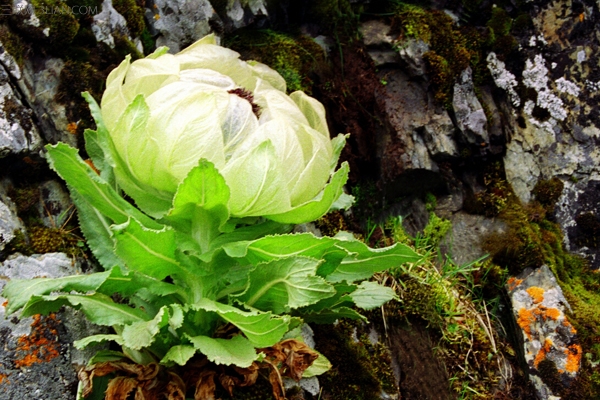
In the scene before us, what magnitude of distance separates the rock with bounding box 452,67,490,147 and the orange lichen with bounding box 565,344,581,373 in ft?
3.95

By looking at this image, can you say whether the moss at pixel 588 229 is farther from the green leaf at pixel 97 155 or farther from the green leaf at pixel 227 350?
the green leaf at pixel 97 155

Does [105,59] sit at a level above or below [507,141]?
above

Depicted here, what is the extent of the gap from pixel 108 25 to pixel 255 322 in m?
1.62

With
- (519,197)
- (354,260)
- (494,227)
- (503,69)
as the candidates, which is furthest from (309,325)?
(503,69)

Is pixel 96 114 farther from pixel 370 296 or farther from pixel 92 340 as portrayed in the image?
pixel 370 296

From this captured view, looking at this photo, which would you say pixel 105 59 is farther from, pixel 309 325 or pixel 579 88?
pixel 579 88

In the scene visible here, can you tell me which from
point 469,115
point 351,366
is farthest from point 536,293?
point 351,366

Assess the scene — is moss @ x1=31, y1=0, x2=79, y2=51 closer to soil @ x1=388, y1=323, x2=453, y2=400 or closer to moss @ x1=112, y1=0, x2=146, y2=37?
moss @ x1=112, y1=0, x2=146, y2=37

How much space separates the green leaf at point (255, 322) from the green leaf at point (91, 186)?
0.38 meters

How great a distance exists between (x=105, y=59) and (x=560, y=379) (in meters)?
2.62

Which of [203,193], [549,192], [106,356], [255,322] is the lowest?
[549,192]

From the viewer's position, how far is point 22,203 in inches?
89.0

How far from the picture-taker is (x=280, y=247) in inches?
75.8

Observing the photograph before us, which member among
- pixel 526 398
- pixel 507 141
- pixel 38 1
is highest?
pixel 38 1
